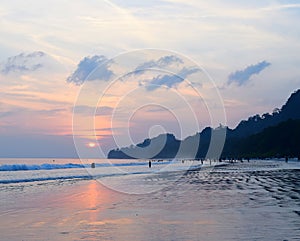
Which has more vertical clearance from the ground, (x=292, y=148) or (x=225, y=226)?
(x=292, y=148)

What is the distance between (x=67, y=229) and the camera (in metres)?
15.3

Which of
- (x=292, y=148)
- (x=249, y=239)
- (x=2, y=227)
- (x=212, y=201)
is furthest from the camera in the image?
(x=292, y=148)

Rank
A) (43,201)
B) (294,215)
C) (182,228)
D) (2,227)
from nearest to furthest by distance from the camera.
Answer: (182,228) < (2,227) < (294,215) < (43,201)

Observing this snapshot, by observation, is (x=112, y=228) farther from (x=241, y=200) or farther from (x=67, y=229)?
(x=241, y=200)

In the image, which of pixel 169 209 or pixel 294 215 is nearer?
pixel 294 215

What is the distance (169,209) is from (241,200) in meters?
4.45

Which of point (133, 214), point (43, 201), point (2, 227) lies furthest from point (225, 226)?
point (43, 201)

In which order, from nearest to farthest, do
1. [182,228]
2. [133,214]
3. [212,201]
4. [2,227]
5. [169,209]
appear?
1. [182,228]
2. [2,227]
3. [133,214]
4. [169,209]
5. [212,201]

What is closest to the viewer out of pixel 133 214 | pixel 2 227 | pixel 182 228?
pixel 182 228

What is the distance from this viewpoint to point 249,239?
12695 millimetres

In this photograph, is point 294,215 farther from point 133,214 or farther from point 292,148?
point 292,148

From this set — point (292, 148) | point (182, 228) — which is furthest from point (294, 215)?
point (292, 148)

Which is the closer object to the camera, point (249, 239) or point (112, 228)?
point (249, 239)

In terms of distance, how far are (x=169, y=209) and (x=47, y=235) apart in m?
6.85
